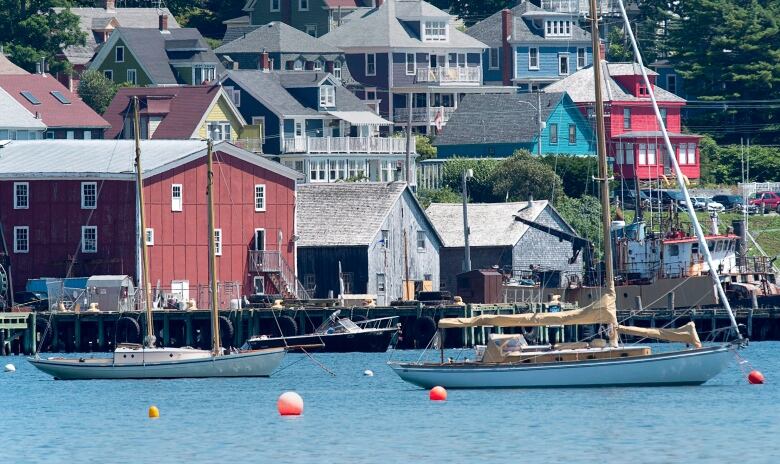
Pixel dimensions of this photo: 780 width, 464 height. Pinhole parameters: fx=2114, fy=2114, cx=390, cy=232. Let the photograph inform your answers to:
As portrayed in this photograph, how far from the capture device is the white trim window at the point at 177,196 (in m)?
95.3

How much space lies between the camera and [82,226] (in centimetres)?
9475

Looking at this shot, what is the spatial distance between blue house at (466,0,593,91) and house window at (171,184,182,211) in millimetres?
64059

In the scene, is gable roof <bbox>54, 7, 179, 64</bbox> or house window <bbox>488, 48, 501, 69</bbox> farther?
house window <bbox>488, 48, 501, 69</bbox>

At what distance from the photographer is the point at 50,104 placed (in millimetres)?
130250

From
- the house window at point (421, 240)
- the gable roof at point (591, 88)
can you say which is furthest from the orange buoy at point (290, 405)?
the gable roof at point (591, 88)

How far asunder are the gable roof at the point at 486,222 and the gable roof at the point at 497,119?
26.2 meters

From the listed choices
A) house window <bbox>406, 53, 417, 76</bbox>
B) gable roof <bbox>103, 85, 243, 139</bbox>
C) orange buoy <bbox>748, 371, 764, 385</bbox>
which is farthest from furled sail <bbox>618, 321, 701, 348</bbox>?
house window <bbox>406, 53, 417, 76</bbox>

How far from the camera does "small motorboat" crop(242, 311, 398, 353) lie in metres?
85.1

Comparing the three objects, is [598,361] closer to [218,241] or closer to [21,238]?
[218,241]

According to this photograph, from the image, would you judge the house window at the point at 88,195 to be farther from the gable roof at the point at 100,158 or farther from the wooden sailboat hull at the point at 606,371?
the wooden sailboat hull at the point at 606,371

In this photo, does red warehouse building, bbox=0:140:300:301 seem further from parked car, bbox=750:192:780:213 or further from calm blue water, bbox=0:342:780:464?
parked car, bbox=750:192:780:213

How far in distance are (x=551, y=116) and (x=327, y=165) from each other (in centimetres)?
1912

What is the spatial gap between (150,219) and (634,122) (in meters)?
52.2

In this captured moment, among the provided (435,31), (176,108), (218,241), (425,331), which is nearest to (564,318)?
(425,331)
